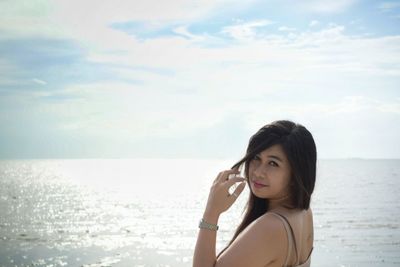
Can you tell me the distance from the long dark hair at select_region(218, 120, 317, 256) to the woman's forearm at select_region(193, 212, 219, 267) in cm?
17

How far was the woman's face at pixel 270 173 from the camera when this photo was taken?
10.3ft

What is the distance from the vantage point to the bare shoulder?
280 cm

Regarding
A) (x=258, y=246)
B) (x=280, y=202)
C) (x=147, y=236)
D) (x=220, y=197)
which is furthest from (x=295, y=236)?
(x=147, y=236)

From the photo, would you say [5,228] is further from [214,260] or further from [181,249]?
[214,260]

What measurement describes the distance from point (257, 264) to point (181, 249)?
103ft

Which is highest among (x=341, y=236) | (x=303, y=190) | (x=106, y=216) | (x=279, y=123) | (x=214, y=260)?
(x=279, y=123)

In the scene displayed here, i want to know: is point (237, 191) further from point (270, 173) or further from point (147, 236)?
point (147, 236)

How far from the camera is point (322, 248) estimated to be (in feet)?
107

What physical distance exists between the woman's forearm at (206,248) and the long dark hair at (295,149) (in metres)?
0.17

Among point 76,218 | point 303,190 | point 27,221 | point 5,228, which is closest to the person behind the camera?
point 303,190

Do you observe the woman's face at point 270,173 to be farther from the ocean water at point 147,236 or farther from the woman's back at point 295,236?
the ocean water at point 147,236

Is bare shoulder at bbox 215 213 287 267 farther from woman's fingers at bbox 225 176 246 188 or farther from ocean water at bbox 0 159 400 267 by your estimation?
ocean water at bbox 0 159 400 267

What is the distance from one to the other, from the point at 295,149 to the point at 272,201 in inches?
19.2

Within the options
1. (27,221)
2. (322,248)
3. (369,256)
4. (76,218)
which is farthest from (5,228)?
(369,256)
